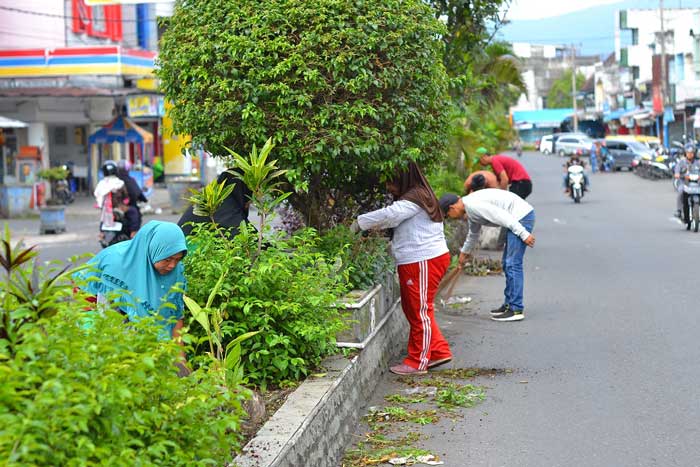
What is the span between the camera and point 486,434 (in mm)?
6918

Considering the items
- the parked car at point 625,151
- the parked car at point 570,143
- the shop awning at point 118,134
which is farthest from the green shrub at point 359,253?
the parked car at point 570,143

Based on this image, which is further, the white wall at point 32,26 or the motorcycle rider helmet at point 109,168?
the white wall at point 32,26

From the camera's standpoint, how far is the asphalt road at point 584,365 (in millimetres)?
6586

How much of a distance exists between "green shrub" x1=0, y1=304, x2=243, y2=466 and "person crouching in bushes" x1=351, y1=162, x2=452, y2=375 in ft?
14.1

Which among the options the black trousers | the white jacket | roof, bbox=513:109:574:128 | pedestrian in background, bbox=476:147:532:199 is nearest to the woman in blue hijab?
the white jacket

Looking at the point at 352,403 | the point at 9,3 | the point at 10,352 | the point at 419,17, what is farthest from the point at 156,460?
the point at 9,3

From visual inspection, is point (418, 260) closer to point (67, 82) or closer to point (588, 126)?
point (67, 82)

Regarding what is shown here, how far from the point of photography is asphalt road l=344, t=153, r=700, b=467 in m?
6.59

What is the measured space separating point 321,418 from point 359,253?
9.70 feet

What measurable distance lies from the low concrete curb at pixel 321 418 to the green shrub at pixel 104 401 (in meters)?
0.61

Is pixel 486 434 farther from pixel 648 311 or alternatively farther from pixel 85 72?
pixel 85 72

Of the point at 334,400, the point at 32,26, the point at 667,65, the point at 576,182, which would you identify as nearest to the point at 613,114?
the point at 667,65

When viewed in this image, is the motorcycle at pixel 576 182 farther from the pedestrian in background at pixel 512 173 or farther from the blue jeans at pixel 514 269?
the blue jeans at pixel 514 269

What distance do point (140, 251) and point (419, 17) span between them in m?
3.88
